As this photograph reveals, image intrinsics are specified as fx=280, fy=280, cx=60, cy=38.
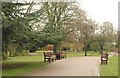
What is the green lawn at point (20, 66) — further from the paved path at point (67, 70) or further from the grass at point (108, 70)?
the grass at point (108, 70)

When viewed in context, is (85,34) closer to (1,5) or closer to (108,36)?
(108,36)

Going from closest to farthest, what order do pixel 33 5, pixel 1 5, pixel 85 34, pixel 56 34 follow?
pixel 1 5
pixel 33 5
pixel 56 34
pixel 85 34

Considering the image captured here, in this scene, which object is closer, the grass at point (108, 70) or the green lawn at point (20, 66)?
the grass at point (108, 70)

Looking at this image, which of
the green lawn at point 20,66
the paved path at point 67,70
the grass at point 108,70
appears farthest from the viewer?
the green lawn at point 20,66

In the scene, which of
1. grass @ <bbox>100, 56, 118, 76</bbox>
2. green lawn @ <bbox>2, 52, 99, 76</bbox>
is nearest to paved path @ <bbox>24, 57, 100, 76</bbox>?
grass @ <bbox>100, 56, 118, 76</bbox>

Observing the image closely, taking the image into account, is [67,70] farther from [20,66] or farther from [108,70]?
[20,66]

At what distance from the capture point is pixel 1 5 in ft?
59.1

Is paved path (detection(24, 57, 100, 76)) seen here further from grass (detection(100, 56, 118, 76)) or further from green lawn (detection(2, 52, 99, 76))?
green lawn (detection(2, 52, 99, 76))

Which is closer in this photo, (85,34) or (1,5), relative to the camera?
(1,5)

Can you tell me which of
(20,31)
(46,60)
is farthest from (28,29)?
(46,60)

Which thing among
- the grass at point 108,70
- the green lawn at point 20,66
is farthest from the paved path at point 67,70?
the green lawn at point 20,66

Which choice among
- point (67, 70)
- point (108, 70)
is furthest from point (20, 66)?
point (108, 70)

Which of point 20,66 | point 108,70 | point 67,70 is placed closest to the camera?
point 67,70

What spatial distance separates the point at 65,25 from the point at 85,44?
448 inches
